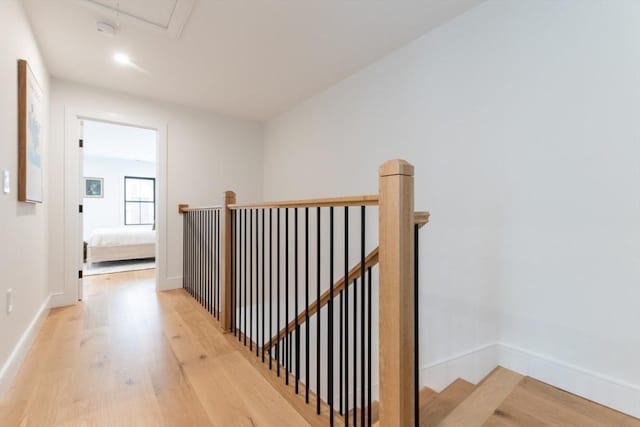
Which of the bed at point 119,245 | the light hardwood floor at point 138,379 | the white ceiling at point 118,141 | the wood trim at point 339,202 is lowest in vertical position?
the light hardwood floor at point 138,379

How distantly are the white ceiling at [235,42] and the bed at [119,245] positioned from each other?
9.48 feet

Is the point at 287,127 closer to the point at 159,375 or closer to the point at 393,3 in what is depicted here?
the point at 393,3

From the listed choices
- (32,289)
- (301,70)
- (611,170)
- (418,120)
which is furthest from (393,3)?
(32,289)

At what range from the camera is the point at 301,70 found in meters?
2.74

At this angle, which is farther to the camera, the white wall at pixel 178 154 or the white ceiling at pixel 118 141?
the white ceiling at pixel 118 141

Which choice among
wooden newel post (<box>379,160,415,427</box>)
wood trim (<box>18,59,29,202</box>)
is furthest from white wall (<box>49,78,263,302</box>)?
wooden newel post (<box>379,160,415,427</box>)

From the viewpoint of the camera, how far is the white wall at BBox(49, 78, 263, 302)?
2887 millimetres

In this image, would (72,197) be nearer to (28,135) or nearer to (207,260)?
(28,135)

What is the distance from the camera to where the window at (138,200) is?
7.43 m

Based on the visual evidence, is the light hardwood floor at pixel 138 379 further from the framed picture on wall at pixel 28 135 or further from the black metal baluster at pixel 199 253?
the framed picture on wall at pixel 28 135

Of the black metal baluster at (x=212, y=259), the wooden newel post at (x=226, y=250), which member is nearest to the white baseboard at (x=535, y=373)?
the wooden newel post at (x=226, y=250)

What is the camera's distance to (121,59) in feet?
8.26

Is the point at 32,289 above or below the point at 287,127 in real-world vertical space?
below

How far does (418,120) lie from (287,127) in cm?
202
